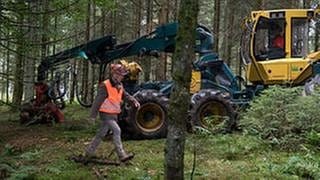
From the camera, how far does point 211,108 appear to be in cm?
1179

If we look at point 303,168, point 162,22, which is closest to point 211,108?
point 303,168

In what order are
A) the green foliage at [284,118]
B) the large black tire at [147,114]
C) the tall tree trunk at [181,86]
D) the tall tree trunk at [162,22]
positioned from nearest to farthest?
the tall tree trunk at [181,86], the green foliage at [284,118], the large black tire at [147,114], the tall tree trunk at [162,22]

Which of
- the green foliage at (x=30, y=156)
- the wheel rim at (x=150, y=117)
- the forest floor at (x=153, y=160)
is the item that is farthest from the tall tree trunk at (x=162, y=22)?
the green foliage at (x=30, y=156)

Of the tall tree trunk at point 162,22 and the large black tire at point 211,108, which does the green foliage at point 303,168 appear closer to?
the large black tire at point 211,108

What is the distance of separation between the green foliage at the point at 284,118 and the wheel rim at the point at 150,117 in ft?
6.84

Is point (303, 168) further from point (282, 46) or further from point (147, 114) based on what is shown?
point (282, 46)

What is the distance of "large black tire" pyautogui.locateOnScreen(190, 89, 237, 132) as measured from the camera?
11.5 metres

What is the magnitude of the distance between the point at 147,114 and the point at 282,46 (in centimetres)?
395

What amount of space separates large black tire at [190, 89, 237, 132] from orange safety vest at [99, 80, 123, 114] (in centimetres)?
299

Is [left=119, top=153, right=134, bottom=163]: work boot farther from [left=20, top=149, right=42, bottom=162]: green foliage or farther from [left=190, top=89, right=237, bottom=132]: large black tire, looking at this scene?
[left=190, top=89, right=237, bottom=132]: large black tire

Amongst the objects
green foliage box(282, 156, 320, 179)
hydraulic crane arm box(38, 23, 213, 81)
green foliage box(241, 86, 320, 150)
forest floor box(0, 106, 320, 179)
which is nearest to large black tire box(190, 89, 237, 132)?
forest floor box(0, 106, 320, 179)

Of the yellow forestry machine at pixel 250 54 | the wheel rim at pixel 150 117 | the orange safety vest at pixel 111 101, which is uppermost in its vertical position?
the yellow forestry machine at pixel 250 54

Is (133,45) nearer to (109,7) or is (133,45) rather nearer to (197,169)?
(109,7)

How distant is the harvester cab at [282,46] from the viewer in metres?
12.7
